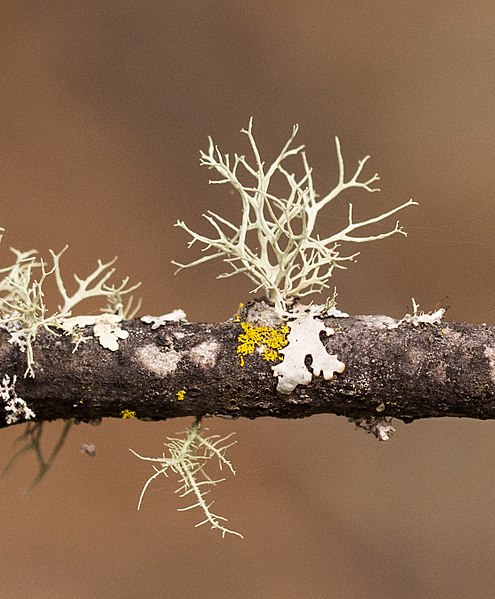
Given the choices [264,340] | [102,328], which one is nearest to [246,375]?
[264,340]

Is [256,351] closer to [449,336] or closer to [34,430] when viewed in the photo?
[449,336]

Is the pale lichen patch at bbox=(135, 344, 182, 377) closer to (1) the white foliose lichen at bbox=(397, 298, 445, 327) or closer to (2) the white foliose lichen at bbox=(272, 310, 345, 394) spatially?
(2) the white foliose lichen at bbox=(272, 310, 345, 394)

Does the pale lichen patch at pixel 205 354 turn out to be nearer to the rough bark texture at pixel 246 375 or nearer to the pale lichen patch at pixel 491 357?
the rough bark texture at pixel 246 375

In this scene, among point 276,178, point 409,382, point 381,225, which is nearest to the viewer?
point 409,382

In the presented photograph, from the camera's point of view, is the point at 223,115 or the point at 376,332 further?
the point at 223,115

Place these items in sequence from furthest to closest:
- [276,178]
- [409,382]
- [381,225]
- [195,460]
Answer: [276,178]
[381,225]
[195,460]
[409,382]

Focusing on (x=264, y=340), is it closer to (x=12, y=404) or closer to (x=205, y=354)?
(x=205, y=354)

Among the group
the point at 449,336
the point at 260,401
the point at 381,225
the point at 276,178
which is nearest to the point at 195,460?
the point at 260,401

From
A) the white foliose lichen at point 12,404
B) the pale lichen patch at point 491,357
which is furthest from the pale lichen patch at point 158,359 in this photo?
the pale lichen patch at point 491,357
